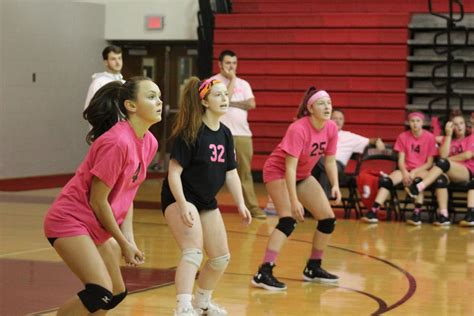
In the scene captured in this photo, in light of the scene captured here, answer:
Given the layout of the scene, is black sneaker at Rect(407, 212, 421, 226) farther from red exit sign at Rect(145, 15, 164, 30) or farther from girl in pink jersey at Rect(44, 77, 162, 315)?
red exit sign at Rect(145, 15, 164, 30)

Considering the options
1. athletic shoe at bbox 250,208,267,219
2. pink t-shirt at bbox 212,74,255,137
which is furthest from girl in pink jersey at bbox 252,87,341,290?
pink t-shirt at bbox 212,74,255,137

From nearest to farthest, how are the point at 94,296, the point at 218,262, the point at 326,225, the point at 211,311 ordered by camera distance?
the point at 94,296
the point at 218,262
the point at 211,311
the point at 326,225

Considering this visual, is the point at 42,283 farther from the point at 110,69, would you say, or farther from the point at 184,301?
the point at 110,69

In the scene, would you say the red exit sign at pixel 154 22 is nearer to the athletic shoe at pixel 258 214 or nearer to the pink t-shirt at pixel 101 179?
the athletic shoe at pixel 258 214

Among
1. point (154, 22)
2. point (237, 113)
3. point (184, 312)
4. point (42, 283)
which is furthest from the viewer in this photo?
point (154, 22)

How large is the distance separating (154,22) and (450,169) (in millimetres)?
7584

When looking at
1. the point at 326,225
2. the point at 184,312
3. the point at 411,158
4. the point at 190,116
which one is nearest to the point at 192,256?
the point at 184,312

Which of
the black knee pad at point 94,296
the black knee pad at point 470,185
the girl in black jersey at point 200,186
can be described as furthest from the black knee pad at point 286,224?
the black knee pad at point 470,185

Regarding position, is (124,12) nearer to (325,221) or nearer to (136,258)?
(325,221)

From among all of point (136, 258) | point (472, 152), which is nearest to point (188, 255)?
point (136, 258)

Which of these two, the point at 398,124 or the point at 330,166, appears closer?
the point at 330,166

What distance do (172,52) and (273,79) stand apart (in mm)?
2817

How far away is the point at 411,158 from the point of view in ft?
36.5

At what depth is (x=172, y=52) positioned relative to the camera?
1761 centimetres
